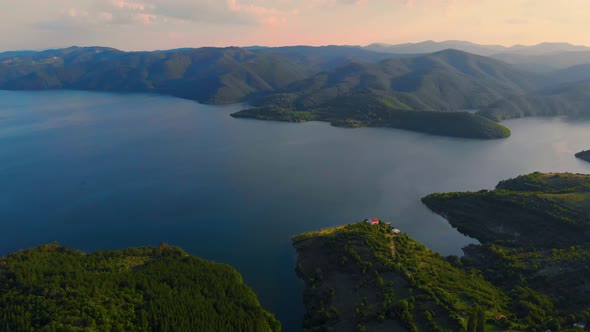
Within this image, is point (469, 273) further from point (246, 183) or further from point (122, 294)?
point (246, 183)

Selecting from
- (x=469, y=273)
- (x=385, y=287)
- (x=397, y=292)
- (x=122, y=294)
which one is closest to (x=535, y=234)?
(x=469, y=273)

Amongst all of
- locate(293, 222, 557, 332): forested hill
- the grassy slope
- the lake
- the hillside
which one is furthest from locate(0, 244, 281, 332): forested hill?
the hillside

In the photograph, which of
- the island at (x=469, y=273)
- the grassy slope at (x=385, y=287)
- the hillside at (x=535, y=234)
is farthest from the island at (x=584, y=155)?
the grassy slope at (x=385, y=287)

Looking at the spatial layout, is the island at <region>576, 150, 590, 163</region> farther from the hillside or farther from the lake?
the hillside

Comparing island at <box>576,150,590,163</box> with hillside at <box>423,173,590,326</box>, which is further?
island at <box>576,150,590,163</box>

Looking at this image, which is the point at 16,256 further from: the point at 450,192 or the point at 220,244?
the point at 450,192

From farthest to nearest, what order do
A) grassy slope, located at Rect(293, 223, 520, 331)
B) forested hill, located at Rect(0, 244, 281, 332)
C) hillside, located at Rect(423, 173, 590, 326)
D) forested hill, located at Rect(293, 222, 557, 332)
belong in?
A: hillside, located at Rect(423, 173, 590, 326)
grassy slope, located at Rect(293, 223, 520, 331)
forested hill, located at Rect(293, 222, 557, 332)
forested hill, located at Rect(0, 244, 281, 332)

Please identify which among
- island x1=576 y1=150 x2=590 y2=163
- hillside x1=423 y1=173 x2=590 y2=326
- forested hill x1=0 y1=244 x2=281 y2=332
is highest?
island x1=576 y1=150 x2=590 y2=163
